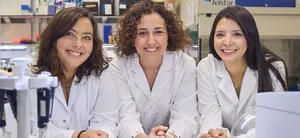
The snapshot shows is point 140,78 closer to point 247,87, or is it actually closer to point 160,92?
point 160,92

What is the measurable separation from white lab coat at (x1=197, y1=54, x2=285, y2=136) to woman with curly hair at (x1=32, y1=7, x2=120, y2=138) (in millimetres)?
427

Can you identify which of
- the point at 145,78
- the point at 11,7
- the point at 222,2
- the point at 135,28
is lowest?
the point at 145,78

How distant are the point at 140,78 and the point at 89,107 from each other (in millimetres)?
309

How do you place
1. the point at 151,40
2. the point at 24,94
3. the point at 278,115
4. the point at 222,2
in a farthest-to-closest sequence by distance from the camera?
the point at 222,2 < the point at 151,40 < the point at 24,94 < the point at 278,115

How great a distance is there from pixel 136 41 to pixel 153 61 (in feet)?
0.51

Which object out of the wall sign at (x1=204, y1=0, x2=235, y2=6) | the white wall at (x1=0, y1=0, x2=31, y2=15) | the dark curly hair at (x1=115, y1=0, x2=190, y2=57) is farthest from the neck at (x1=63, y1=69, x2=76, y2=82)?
the white wall at (x1=0, y1=0, x2=31, y2=15)

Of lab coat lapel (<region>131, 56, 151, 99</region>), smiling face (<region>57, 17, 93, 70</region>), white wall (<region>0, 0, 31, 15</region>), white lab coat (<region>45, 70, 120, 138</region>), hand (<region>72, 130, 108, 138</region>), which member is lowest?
hand (<region>72, 130, 108, 138</region>)

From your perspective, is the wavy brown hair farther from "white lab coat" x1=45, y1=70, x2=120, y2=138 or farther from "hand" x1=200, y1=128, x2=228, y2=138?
"hand" x1=200, y1=128, x2=228, y2=138

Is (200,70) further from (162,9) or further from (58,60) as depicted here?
(58,60)

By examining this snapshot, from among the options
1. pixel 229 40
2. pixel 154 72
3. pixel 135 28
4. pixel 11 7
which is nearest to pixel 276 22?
pixel 229 40

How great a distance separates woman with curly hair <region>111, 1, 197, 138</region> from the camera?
5.53 ft

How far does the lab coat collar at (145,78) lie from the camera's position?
5.80 feet

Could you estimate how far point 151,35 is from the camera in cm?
167

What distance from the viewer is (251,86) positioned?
170cm
